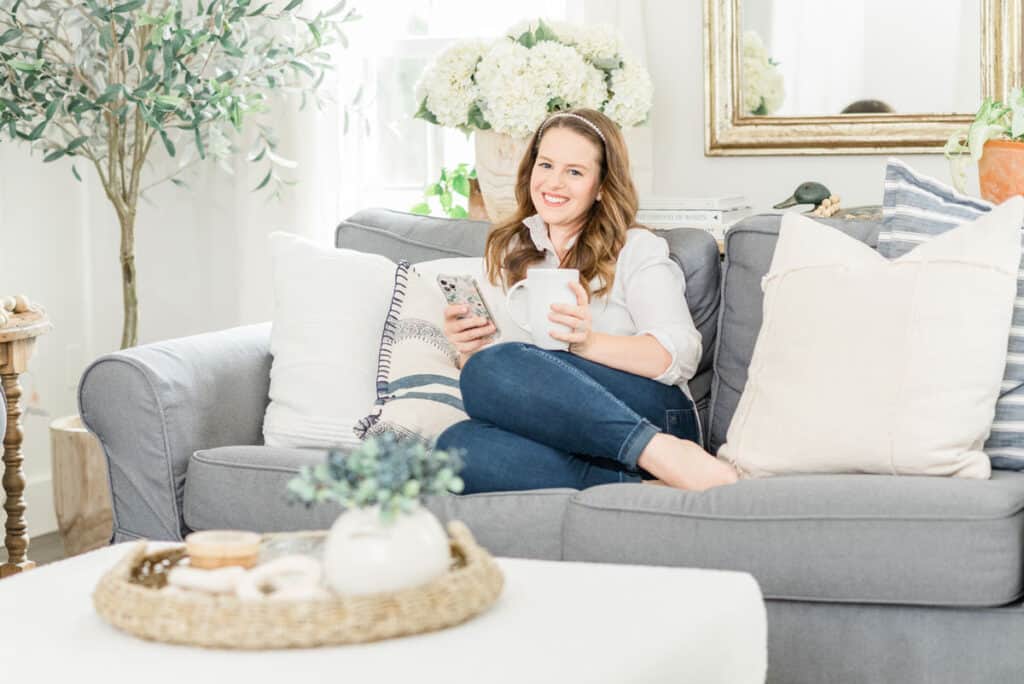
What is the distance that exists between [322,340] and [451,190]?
1.15m

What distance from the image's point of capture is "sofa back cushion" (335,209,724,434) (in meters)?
2.70

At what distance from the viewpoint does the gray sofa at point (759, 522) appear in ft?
6.38

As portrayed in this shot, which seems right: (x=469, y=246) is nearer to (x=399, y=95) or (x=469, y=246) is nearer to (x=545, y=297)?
(x=545, y=297)

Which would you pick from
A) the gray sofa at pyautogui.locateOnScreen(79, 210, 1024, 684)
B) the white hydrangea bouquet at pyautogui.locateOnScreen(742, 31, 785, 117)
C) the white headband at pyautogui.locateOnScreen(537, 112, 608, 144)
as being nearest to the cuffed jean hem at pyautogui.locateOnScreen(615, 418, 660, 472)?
the gray sofa at pyautogui.locateOnScreen(79, 210, 1024, 684)

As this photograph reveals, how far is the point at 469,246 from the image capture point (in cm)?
289

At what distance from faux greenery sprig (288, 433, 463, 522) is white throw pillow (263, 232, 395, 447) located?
3.82 feet

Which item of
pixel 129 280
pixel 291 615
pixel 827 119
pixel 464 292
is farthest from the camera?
pixel 129 280

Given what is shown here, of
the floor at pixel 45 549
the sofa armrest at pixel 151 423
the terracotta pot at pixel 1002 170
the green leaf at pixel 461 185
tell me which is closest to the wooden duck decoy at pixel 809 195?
the terracotta pot at pixel 1002 170

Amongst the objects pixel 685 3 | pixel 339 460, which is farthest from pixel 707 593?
pixel 685 3

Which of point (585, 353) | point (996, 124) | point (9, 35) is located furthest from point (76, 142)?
point (996, 124)

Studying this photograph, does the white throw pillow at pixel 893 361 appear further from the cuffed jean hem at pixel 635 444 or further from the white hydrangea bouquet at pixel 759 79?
the white hydrangea bouquet at pixel 759 79

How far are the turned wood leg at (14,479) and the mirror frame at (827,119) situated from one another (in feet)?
5.77

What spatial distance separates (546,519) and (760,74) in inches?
64.2

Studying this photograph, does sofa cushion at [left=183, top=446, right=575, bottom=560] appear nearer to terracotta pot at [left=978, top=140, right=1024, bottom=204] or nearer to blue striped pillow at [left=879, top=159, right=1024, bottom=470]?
blue striped pillow at [left=879, top=159, right=1024, bottom=470]
